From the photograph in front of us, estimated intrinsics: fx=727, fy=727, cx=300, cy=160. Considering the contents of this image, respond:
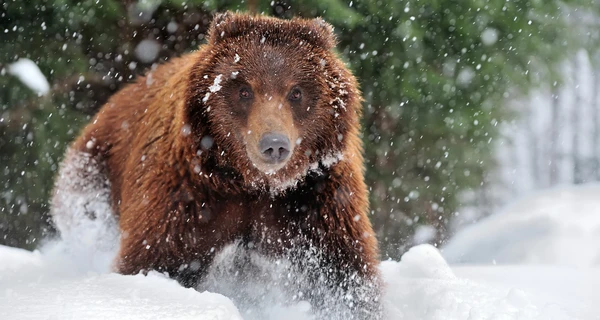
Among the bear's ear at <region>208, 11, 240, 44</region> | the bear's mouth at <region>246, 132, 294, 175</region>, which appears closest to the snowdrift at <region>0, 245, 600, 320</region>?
Answer: the bear's mouth at <region>246, 132, 294, 175</region>

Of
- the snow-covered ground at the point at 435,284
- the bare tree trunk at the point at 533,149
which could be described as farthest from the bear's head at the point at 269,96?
the bare tree trunk at the point at 533,149

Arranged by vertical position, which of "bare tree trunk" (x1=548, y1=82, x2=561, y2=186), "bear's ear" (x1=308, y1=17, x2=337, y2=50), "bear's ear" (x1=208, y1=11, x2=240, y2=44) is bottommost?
"bear's ear" (x1=208, y1=11, x2=240, y2=44)

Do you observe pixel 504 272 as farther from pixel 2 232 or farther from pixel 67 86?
pixel 2 232

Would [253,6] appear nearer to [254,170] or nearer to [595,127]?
[254,170]

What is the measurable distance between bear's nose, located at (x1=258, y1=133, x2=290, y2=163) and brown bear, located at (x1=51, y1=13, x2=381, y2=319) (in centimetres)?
17

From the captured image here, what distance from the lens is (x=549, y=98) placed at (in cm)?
1734

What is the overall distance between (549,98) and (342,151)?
1442 centimetres

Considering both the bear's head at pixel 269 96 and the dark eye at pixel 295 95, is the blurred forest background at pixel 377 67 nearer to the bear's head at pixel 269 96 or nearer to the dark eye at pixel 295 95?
the bear's head at pixel 269 96

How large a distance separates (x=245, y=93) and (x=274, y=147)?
1.71 ft

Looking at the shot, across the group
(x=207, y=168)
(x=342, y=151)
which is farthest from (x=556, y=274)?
(x=207, y=168)

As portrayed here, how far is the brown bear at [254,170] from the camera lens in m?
3.99

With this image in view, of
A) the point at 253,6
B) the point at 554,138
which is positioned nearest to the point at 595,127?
the point at 554,138

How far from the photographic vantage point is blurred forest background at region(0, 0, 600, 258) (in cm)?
618

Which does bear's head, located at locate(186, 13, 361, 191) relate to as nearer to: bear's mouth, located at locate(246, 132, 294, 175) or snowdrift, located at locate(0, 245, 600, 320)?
bear's mouth, located at locate(246, 132, 294, 175)
